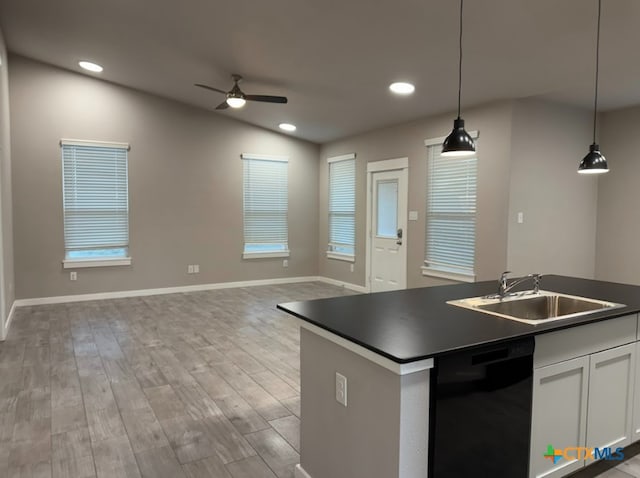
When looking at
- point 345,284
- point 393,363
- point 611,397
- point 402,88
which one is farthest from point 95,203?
point 611,397

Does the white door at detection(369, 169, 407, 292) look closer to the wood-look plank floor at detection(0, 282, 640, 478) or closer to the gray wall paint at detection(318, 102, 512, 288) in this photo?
the gray wall paint at detection(318, 102, 512, 288)

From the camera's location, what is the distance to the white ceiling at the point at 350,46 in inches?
132

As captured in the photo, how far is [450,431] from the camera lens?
161 cm

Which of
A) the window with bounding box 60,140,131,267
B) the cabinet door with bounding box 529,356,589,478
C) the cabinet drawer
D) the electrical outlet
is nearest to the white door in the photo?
the window with bounding box 60,140,131,267

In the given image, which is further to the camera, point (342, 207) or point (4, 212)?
point (342, 207)

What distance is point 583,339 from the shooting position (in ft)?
6.65

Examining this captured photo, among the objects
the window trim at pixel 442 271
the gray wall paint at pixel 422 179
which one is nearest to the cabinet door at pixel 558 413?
the gray wall paint at pixel 422 179

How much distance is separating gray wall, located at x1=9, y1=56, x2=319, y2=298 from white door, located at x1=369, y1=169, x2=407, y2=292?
5.71 feet

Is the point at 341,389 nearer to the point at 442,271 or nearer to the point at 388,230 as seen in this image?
the point at 442,271

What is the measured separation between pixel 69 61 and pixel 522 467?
6.68 metres

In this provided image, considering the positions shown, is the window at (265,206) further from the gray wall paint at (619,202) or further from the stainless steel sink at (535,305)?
the stainless steel sink at (535,305)

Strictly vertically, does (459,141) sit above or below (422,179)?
below

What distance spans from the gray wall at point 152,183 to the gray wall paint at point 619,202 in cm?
468

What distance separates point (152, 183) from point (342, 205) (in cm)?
321
